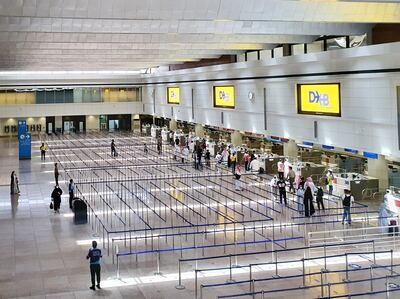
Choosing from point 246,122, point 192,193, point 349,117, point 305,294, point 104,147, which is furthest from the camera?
point 104,147

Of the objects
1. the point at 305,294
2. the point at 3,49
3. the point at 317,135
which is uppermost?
the point at 3,49

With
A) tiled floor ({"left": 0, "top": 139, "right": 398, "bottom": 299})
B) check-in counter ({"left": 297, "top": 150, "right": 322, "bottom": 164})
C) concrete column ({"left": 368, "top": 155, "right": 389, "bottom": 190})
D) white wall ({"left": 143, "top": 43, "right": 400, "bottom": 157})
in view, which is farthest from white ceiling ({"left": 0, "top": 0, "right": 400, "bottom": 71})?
check-in counter ({"left": 297, "top": 150, "right": 322, "bottom": 164})

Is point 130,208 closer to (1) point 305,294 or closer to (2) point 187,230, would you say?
(2) point 187,230

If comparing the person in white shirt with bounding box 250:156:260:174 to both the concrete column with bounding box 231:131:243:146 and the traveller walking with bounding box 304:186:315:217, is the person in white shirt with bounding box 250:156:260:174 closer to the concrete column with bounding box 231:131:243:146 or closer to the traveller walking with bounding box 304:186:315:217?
the concrete column with bounding box 231:131:243:146

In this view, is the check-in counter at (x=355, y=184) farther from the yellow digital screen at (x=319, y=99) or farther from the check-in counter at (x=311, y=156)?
the check-in counter at (x=311, y=156)

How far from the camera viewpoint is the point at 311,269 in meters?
13.7

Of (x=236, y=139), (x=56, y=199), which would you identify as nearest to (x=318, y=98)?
(x=56, y=199)

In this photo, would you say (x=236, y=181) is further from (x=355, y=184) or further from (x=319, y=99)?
(x=319, y=99)

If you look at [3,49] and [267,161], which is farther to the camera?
[267,161]

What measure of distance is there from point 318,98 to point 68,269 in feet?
52.1

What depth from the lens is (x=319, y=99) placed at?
26.0 metres

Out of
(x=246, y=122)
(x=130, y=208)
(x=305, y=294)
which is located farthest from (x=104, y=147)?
(x=305, y=294)

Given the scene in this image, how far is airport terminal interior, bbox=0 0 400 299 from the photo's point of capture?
1329cm

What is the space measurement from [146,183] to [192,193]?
3869 millimetres
